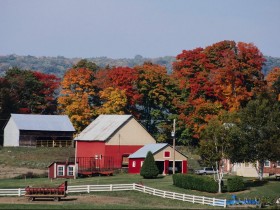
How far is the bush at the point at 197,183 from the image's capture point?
72.4 metres

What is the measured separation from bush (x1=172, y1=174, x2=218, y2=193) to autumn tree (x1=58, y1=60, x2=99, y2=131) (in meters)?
45.5

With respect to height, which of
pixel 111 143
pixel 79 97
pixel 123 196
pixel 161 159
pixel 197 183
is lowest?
pixel 123 196

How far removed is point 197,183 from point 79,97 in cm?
5230

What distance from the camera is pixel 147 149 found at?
93375 mm

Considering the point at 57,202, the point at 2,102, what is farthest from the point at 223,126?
the point at 2,102

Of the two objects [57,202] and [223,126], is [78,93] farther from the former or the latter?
[57,202]

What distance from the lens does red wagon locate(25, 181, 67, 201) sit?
65438 mm

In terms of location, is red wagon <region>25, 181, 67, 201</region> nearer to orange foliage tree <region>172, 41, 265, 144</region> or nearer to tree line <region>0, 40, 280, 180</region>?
tree line <region>0, 40, 280, 180</region>

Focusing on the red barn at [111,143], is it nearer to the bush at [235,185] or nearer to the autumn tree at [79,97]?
the autumn tree at [79,97]

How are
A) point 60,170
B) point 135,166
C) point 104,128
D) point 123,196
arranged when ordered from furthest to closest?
point 104,128
point 135,166
point 60,170
point 123,196

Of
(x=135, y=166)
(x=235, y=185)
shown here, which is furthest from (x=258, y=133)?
(x=135, y=166)

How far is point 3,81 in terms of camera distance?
126m

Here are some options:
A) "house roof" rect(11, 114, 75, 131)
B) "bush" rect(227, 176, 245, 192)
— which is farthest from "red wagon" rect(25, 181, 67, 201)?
"house roof" rect(11, 114, 75, 131)

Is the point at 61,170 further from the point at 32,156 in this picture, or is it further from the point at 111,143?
the point at 32,156
